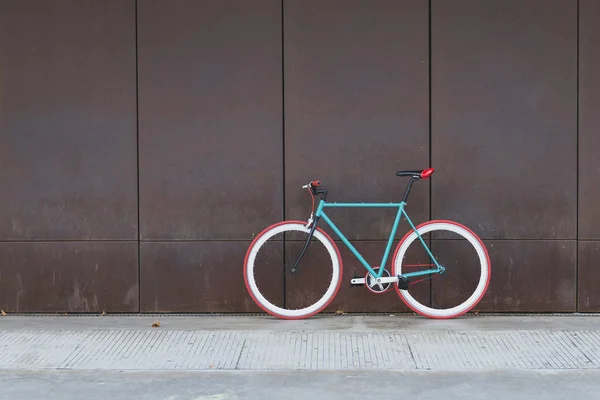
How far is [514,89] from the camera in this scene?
7.15 meters

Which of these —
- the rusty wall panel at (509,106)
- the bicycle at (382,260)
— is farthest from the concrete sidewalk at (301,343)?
the rusty wall panel at (509,106)

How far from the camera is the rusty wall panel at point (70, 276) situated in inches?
287

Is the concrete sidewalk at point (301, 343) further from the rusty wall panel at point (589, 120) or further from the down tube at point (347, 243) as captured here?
the rusty wall panel at point (589, 120)

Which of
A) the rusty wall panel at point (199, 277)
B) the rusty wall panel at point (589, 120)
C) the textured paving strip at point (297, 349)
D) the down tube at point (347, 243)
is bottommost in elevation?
the textured paving strip at point (297, 349)

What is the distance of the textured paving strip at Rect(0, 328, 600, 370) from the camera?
5.69m

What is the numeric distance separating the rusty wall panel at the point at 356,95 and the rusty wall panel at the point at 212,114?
195 millimetres

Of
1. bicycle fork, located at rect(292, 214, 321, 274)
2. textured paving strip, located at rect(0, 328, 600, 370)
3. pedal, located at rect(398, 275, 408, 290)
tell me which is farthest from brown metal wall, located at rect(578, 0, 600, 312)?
bicycle fork, located at rect(292, 214, 321, 274)

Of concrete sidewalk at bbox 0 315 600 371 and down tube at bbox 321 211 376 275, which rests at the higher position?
down tube at bbox 321 211 376 275

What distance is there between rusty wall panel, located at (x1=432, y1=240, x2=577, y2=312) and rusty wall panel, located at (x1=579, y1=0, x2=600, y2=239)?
0.96ft

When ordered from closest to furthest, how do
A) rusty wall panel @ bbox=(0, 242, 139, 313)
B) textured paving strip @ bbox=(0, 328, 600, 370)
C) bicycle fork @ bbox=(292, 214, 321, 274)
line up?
textured paving strip @ bbox=(0, 328, 600, 370) → bicycle fork @ bbox=(292, 214, 321, 274) → rusty wall panel @ bbox=(0, 242, 139, 313)

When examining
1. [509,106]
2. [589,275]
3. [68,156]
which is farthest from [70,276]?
[589,275]

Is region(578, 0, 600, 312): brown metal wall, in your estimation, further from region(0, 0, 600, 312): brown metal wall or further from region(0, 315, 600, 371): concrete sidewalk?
region(0, 315, 600, 371): concrete sidewalk

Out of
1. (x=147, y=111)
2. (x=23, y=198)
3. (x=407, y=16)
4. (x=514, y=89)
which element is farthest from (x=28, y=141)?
(x=514, y=89)

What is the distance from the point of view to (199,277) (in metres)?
7.29
